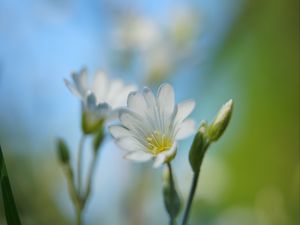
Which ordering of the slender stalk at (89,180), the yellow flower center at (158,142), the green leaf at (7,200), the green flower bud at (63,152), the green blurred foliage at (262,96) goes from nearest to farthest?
the green leaf at (7,200)
the yellow flower center at (158,142)
the slender stalk at (89,180)
the green flower bud at (63,152)
the green blurred foliage at (262,96)

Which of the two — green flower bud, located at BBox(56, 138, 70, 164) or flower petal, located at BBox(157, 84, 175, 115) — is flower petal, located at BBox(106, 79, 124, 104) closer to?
green flower bud, located at BBox(56, 138, 70, 164)

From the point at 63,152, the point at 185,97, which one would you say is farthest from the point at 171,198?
the point at 185,97

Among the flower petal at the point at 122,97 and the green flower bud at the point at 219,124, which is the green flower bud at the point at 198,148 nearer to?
the green flower bud at the point at 219,124

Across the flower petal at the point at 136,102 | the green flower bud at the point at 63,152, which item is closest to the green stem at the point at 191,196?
the flower petal at the point at 136,102

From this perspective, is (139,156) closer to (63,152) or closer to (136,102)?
(136,102)

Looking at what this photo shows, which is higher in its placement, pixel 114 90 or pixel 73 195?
pixel 114 90

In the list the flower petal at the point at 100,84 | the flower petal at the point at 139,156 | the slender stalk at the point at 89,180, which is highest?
the flower petal at the point at 100,84

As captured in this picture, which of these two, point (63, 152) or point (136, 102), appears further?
point (63, 152)

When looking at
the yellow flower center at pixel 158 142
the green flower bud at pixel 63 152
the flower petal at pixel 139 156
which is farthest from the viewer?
the green flower bud at pixel 63 152
